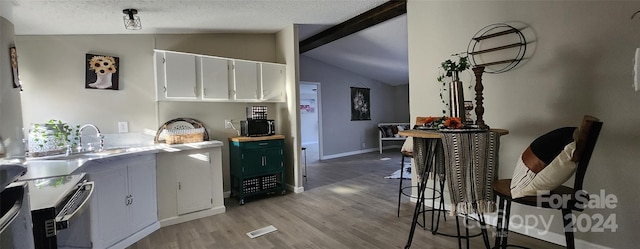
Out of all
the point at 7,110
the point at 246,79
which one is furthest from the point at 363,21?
the point at 7,110

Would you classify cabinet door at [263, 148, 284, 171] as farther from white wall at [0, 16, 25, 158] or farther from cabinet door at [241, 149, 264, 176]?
white wall at [0, 16, 25, 158]

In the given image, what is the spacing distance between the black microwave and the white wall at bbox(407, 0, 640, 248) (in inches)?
96.8

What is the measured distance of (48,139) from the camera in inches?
97.0

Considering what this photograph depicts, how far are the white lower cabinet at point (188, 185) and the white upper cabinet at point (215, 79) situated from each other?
722 millimetres

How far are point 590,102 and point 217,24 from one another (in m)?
3.64

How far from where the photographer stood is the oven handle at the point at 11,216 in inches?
26.3

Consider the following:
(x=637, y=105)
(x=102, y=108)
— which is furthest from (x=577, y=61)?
(x=102, y=108)

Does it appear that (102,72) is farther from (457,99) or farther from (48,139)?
(457,99)

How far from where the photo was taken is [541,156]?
158cm

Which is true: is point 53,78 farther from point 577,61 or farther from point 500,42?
point 577,61

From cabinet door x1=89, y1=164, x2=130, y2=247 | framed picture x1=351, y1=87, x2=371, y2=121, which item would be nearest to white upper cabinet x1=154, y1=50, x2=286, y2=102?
cabinet door x1=89, y1=164, x2=130, y2=247

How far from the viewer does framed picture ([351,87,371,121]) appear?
7.64 m

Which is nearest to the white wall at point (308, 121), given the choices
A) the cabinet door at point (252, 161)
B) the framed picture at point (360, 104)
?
the framed picture at point (360, 104)

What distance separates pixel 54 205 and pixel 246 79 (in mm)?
2910
